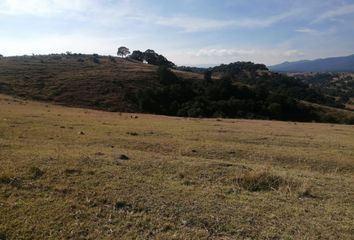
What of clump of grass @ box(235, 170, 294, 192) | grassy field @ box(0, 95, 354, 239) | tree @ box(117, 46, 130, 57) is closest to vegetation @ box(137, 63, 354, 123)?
grassy field @ box(0, 95, 354, 239)

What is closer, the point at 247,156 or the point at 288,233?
the point at 288,233

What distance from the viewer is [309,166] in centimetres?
1638

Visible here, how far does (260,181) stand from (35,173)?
560cm

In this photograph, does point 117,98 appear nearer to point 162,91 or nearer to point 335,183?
point 162,91

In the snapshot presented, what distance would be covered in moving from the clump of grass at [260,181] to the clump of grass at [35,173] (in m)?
4.94

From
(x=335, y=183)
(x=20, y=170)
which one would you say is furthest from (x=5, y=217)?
(x=335, y=183)

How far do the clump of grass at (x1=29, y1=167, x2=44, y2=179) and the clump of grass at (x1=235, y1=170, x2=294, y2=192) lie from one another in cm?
494

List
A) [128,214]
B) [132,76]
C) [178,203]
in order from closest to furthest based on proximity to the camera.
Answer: [128,214]
[178,203]
[132,76]

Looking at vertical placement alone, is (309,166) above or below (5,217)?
below

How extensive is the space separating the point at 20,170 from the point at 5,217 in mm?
2917

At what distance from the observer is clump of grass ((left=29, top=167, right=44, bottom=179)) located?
33.1 ft

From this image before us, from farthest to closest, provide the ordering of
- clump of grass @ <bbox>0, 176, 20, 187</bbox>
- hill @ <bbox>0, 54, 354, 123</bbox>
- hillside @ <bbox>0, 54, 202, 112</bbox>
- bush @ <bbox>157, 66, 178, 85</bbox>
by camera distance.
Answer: bush @ <bbox>157, 66, 178, 85</bbox>, hill @ <bbox>0, 54, 354, 123</bbox>, hillside @ <bbox>0, 54, 202, 112</bbox>, clump of grass @ <bbox>0, 176, 20, 187</bbox>

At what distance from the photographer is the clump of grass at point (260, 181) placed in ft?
34.3

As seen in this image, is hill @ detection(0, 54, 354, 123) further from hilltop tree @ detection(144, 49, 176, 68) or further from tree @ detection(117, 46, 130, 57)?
tree @ detection(117, 46, 130, 57)
